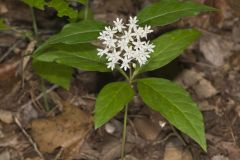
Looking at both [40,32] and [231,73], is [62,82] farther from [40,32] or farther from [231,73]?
[231,73]

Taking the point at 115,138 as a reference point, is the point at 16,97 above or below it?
above

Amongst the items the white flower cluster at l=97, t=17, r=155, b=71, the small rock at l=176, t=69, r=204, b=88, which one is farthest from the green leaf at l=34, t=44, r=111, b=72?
the small rock at l=176, t=69, r=204, b=88

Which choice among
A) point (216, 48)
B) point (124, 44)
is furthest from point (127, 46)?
point (216, 48)

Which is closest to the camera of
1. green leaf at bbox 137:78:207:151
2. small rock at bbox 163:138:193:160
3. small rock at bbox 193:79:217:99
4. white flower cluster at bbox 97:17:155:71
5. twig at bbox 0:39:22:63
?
green leaf at bbox 137:78:207:151

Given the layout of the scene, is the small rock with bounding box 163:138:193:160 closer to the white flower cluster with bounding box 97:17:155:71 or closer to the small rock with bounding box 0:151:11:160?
the white flower cluster with bounding box 97:17:155:71

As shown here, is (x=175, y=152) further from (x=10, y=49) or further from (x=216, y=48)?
(x=10, y=49)

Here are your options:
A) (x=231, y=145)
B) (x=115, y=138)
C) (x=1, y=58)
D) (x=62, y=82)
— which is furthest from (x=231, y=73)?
(x=1, y=58)
